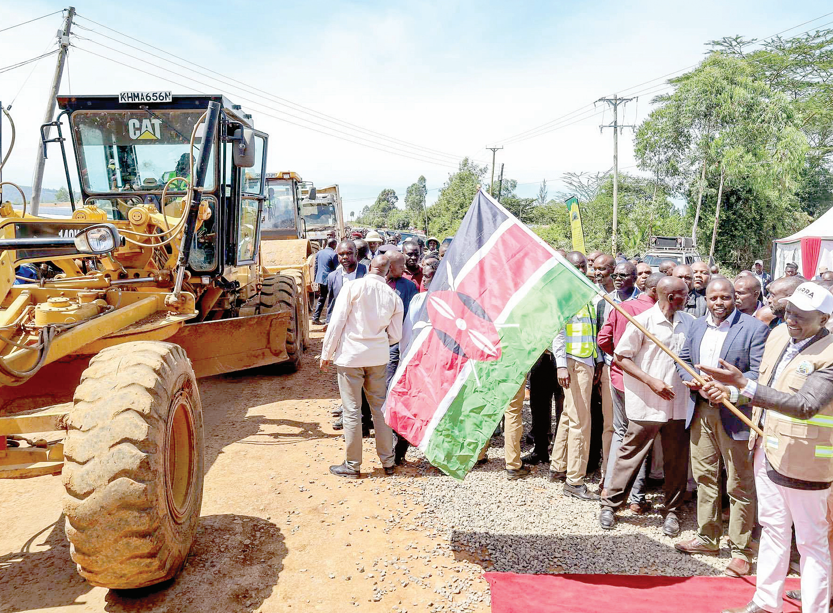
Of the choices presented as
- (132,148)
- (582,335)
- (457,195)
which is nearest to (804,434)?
(582,335)

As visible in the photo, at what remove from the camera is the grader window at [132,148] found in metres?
6.13

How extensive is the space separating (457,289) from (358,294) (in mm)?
1389

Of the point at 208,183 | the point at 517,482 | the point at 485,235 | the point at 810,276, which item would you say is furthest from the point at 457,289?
the point at 810,276

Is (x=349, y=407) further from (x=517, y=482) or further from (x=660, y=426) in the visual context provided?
(x=660, y=426)

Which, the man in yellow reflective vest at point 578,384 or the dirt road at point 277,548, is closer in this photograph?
the dirt road at point 277,548

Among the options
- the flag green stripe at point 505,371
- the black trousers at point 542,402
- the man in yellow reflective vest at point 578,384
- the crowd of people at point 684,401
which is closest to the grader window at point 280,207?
the crowd of people at point 684,401

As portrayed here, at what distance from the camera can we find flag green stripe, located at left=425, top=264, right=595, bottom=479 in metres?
3.44

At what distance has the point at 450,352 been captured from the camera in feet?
12.0

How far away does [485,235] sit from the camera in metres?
3.81

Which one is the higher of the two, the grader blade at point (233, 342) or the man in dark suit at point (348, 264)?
the man in dark suit at point (348, 264)

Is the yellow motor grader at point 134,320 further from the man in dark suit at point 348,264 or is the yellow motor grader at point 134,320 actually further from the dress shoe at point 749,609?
the dress shoe at point 749,609

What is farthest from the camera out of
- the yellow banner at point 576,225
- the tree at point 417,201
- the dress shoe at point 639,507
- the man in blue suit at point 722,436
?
the tree at point 417,201

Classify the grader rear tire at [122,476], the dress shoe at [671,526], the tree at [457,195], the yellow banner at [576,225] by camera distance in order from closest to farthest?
the grader rear tire at [122,476]
the dress shoe at [671,526]
the yellow banner at [576,225]
the tree at [457,195]

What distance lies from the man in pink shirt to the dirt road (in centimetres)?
154
